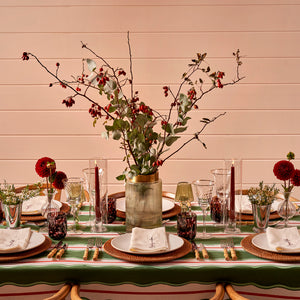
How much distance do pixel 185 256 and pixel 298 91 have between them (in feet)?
7.29

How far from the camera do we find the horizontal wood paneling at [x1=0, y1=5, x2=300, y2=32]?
3348 mm

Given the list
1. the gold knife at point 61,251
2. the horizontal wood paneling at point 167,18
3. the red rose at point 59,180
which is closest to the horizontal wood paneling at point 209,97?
the horizontal wood paneling at point 167,18

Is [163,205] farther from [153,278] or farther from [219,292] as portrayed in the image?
[219,292]

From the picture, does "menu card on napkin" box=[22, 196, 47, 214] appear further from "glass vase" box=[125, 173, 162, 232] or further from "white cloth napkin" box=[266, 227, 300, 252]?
"white cloth napkin" box=[266, 227, 300, 252]

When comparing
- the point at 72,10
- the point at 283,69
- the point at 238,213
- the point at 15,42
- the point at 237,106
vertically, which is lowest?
the point at 238,213

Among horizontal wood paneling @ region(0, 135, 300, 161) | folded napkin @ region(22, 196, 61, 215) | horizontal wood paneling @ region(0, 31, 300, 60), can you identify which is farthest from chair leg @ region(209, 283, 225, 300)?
horizontal wood paneling @ region(0, 31, 300, 60)

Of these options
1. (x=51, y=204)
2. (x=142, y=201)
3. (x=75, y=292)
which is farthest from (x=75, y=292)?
(x=51, y=204)

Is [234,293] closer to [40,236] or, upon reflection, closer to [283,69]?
[40,236]

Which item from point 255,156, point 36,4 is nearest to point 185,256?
point 255,156

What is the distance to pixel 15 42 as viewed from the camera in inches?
134

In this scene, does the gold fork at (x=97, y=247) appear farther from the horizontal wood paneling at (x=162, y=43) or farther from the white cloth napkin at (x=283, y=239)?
the horizontal wood paneling at (x=162, y=43)

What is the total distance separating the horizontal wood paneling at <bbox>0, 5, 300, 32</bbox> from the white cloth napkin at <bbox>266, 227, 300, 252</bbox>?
6.67ft

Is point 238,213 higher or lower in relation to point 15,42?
lower

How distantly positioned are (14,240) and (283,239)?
0.97 meters
